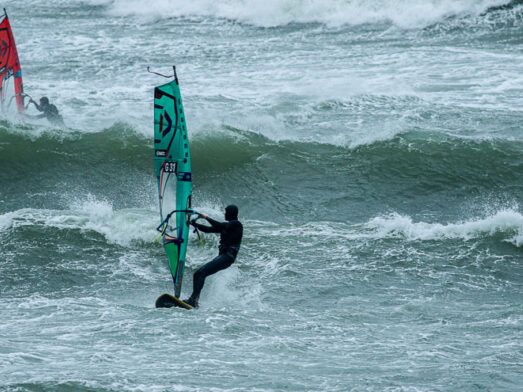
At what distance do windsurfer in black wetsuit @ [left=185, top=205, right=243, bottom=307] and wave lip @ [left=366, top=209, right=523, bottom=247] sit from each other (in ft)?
9.06

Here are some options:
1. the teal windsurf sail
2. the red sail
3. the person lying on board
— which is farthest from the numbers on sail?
the red sail

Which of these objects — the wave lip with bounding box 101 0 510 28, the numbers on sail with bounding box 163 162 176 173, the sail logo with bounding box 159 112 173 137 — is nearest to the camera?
the sail logo with bounding box 159 112 173 137

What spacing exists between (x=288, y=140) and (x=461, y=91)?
4.67m

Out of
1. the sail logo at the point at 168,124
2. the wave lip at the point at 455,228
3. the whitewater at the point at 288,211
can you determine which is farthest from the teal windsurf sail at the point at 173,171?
the wave lip at the point at 455,228

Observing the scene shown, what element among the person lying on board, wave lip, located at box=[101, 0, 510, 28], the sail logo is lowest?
the person lying on board

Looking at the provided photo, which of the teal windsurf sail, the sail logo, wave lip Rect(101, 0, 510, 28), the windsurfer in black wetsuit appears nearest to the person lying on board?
the teal windsurf sail

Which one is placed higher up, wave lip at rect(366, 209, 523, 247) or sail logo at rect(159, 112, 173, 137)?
sail logo at rect(159, 112, 173, 137)

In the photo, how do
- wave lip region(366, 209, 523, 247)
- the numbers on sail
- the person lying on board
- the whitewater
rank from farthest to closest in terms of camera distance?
the person lying on board
wave lip region(366, 209, 523, 247)
the numbers on sail
the whitewater

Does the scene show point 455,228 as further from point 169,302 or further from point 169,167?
point 169,302

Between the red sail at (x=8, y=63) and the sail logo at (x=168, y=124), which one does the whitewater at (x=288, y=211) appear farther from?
the sail logo at (x=168, y=124)

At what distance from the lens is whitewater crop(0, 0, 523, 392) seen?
668cm

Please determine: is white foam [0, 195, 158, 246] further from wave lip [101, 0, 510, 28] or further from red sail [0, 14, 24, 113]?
wave lip [101, 0, 510, 28]

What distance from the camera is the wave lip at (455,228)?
1034 centimetres

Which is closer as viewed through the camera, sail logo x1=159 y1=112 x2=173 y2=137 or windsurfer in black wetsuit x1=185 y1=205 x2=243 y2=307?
sail logo x1=159 y1=112 x2=173 y2=137
